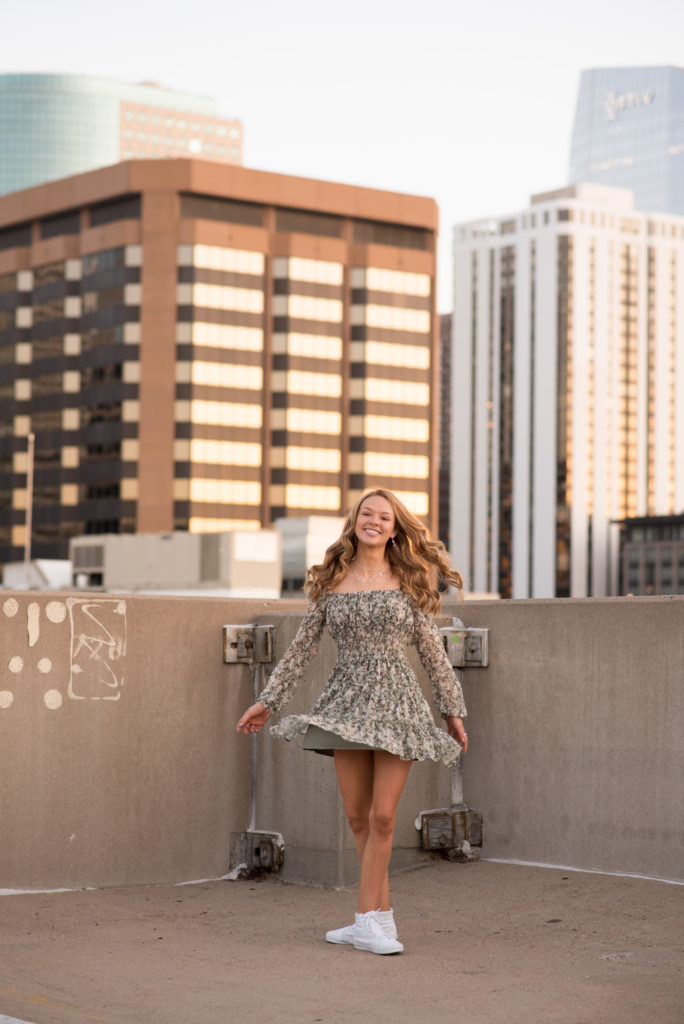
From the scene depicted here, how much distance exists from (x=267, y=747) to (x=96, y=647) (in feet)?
3.48

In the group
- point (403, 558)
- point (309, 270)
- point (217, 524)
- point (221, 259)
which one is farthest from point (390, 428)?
point (403, 558)

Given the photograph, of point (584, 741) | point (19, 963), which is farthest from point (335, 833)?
point (19, 963)

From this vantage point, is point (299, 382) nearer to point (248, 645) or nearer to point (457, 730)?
point (248, 645)

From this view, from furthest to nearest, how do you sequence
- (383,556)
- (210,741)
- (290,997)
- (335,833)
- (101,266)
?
(101,266), (210,741), (335,833), (383,556), (290,997)

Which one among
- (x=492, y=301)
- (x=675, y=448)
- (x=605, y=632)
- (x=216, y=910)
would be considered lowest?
(x=216, y=910)

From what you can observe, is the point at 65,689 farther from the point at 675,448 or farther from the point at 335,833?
the point at 675,448

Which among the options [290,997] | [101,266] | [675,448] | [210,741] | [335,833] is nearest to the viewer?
[290,997]

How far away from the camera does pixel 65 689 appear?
6988 millimetres

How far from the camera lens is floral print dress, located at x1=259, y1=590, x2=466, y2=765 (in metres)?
5.67

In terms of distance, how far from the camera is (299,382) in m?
115

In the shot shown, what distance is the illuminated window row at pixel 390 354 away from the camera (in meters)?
117

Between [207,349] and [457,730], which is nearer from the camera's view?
[457,730]

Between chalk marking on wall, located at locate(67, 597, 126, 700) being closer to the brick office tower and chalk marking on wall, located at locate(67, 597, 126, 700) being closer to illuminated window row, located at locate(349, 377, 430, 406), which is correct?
the brick office tower

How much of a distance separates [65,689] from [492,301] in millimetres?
176335
